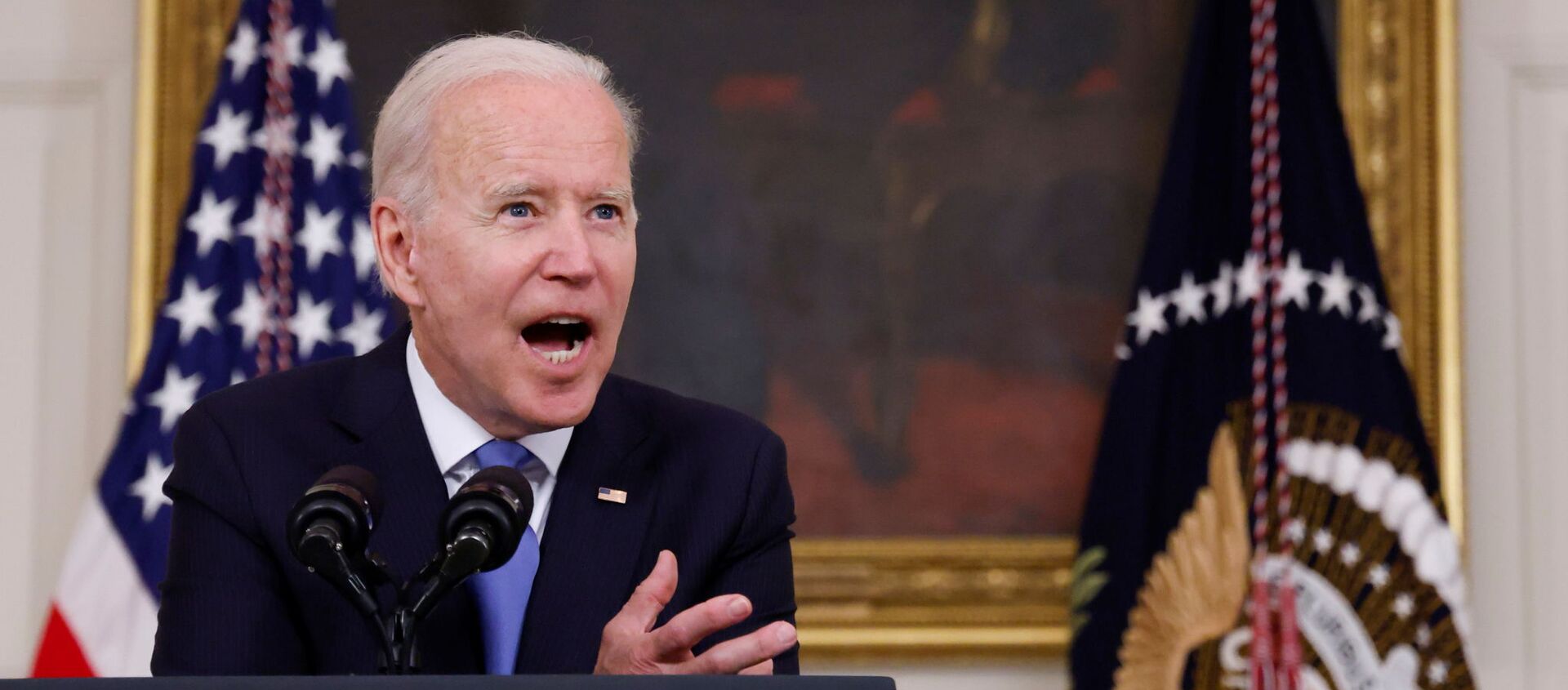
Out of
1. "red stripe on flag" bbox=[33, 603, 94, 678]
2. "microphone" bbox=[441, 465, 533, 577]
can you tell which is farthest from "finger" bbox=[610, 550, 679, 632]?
"red stripe on flag" bbox=[33, 603, 94, 678]

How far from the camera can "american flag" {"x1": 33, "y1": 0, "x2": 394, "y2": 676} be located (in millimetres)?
3477

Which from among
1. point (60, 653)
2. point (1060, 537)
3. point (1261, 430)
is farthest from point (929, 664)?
point (60, 653)

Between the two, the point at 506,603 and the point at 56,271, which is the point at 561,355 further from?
the point at 56,271

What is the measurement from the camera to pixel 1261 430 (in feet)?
11.5

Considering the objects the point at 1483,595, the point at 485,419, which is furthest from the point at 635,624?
the point at 1483,595

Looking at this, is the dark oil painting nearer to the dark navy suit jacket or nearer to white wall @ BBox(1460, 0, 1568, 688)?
white wall @ BBox(1460, 0, 1568, 688)

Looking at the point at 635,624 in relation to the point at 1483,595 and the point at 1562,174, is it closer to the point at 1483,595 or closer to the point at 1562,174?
the point at 1483,595

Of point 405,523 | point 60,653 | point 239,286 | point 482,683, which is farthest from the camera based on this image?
point 239,286

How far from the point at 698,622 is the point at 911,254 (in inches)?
93.1

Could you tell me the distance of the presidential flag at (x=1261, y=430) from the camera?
3506 mm

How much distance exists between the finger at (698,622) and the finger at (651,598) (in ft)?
0.12

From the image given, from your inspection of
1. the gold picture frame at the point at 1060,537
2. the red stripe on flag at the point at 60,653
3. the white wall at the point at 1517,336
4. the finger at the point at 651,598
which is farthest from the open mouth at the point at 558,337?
the white wall at the point at 1517,336

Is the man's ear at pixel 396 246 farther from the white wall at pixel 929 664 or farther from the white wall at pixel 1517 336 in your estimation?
the white wall at pixel 1517 336

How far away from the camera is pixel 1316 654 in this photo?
3521 millimetres
